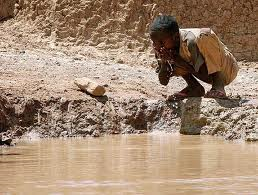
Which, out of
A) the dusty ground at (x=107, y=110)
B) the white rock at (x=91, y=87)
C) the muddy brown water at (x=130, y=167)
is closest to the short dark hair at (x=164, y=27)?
the dusty ground at (x=107, y=110)

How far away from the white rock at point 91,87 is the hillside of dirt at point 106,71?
2.6 inches

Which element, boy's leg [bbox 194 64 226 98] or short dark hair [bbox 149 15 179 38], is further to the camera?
boy's leg [bbox 194 64 226 98]

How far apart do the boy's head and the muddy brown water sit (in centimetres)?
122

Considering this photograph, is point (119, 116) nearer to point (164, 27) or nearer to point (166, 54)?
point (166, 54)

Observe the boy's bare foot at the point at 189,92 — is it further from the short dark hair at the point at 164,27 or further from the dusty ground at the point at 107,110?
the short dark hair at the point at 164,27

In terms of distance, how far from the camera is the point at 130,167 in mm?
4250

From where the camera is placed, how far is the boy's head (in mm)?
6906

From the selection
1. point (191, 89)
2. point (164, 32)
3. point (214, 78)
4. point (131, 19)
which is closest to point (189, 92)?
point (191, 89)

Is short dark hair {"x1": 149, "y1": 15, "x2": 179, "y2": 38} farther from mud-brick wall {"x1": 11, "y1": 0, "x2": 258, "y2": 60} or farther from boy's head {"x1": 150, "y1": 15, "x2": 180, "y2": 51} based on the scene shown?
mud-brick wall {"x1": 11, "y1": 0, "x2": 258, "y2": 60}

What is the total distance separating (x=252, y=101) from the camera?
721 centimetres

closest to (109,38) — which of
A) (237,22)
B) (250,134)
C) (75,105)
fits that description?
(237,22)

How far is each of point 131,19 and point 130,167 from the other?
9714mm

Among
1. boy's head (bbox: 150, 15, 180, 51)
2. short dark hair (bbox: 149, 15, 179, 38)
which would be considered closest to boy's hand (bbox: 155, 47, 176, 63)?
boy's head (bbox: 150, 15, 180, 51)

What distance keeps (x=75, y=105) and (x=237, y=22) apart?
25.2ft
